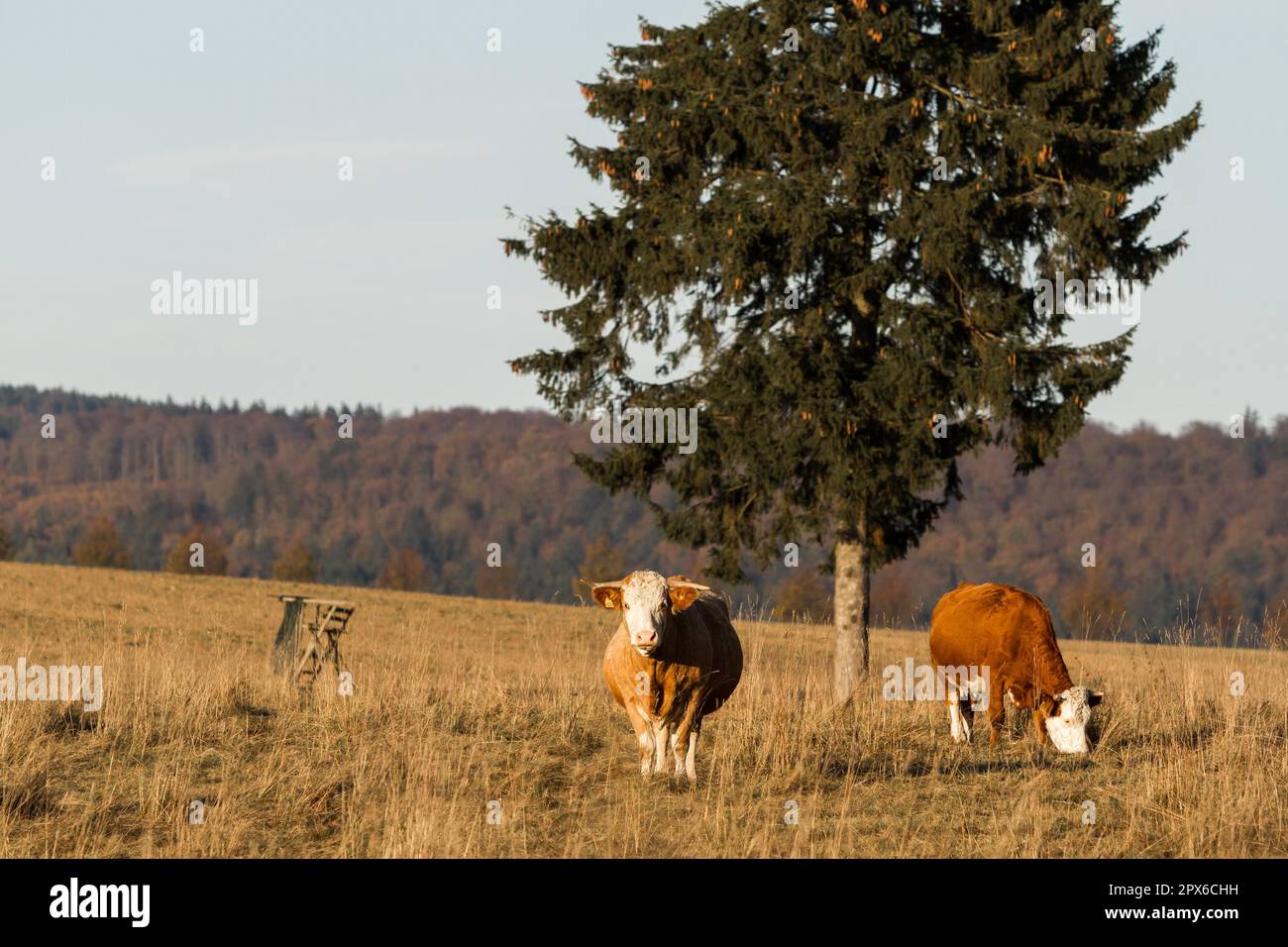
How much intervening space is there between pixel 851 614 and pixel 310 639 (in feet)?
25.5

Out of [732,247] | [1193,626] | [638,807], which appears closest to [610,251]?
[732,247]

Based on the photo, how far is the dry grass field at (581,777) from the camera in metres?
8.73

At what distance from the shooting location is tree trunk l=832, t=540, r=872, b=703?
18.4 meters

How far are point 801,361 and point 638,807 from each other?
906 centimetres

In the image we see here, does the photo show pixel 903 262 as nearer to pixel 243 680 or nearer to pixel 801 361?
pixel 801 361

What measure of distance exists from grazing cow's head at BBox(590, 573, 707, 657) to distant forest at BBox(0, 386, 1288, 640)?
5633 cm

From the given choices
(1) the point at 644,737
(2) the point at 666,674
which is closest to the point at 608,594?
(2) the point at 666,674

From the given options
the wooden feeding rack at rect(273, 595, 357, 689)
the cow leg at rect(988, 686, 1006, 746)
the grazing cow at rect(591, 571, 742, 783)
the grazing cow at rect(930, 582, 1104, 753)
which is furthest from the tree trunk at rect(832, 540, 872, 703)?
the grazing cow at rect(591, 571, 742, 783)

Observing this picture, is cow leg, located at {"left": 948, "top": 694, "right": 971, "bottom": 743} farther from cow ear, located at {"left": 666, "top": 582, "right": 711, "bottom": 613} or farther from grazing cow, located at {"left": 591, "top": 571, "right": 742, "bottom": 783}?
cow ear, located at {"left": 666, "top": 582, "right": 711, "bottom": 613}

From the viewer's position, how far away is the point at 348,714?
492 inches

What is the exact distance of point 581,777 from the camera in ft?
34.7

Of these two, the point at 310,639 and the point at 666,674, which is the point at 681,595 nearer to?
the point at 666,674

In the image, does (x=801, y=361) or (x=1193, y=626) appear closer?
(x=1193, y=626)

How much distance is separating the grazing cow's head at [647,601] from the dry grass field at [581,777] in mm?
1143
